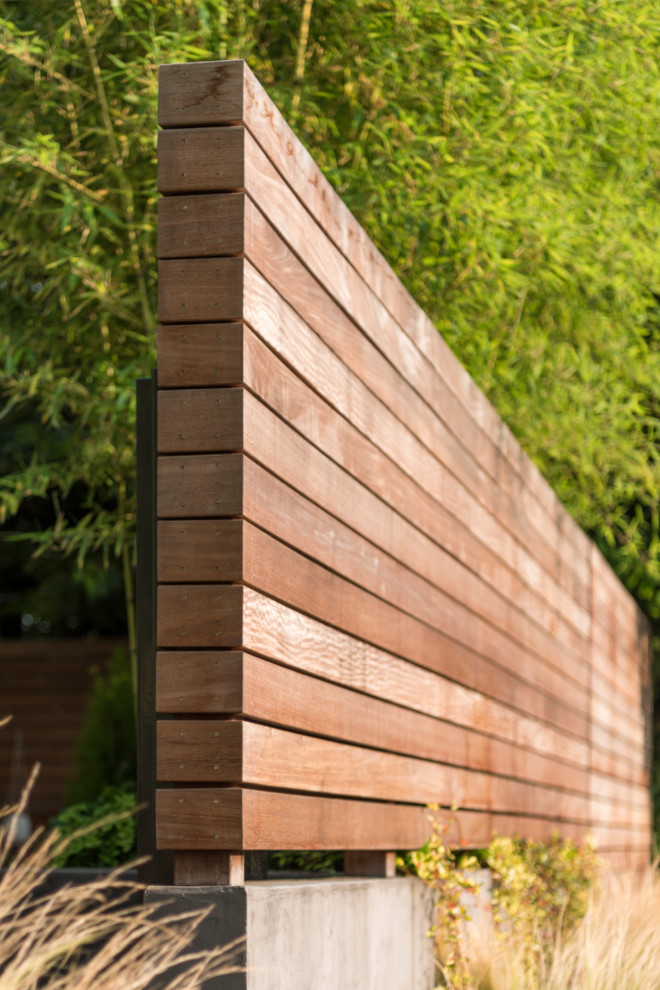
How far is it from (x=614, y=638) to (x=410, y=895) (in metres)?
4.49

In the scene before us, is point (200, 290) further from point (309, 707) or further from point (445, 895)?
point (445, 895)

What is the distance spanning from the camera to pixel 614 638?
24.2 feet

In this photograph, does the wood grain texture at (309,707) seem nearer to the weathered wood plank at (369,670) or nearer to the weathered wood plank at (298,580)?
the weathered wood plank at (369,670)

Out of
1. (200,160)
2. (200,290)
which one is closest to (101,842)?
(200,290)

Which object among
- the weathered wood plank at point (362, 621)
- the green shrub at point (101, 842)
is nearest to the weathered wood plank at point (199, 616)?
the weathered wood plank at point (362, 621)

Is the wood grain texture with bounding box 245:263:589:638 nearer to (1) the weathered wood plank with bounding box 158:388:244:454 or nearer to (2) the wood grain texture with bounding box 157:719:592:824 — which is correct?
(1) the weathered wood plank with bounding box 158:388:244:454

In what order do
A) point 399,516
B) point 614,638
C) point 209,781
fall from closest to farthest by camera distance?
point 209,781 → point 399,516 → point 614,638

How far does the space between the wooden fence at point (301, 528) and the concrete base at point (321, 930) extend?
2.7 inches

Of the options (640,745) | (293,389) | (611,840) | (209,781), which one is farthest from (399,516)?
(640,745)

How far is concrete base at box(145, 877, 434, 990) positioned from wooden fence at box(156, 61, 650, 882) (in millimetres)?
68

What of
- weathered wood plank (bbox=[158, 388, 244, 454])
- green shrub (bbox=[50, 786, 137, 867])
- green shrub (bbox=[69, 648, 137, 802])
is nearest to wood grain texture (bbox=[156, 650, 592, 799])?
weathered wood plank (bbox=[158, 388, 244, 454])

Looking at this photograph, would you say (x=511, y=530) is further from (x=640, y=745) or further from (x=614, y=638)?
(x=640, y=745)

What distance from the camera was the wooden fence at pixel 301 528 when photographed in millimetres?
2105

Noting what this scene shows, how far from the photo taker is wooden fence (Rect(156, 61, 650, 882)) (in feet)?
6.91
